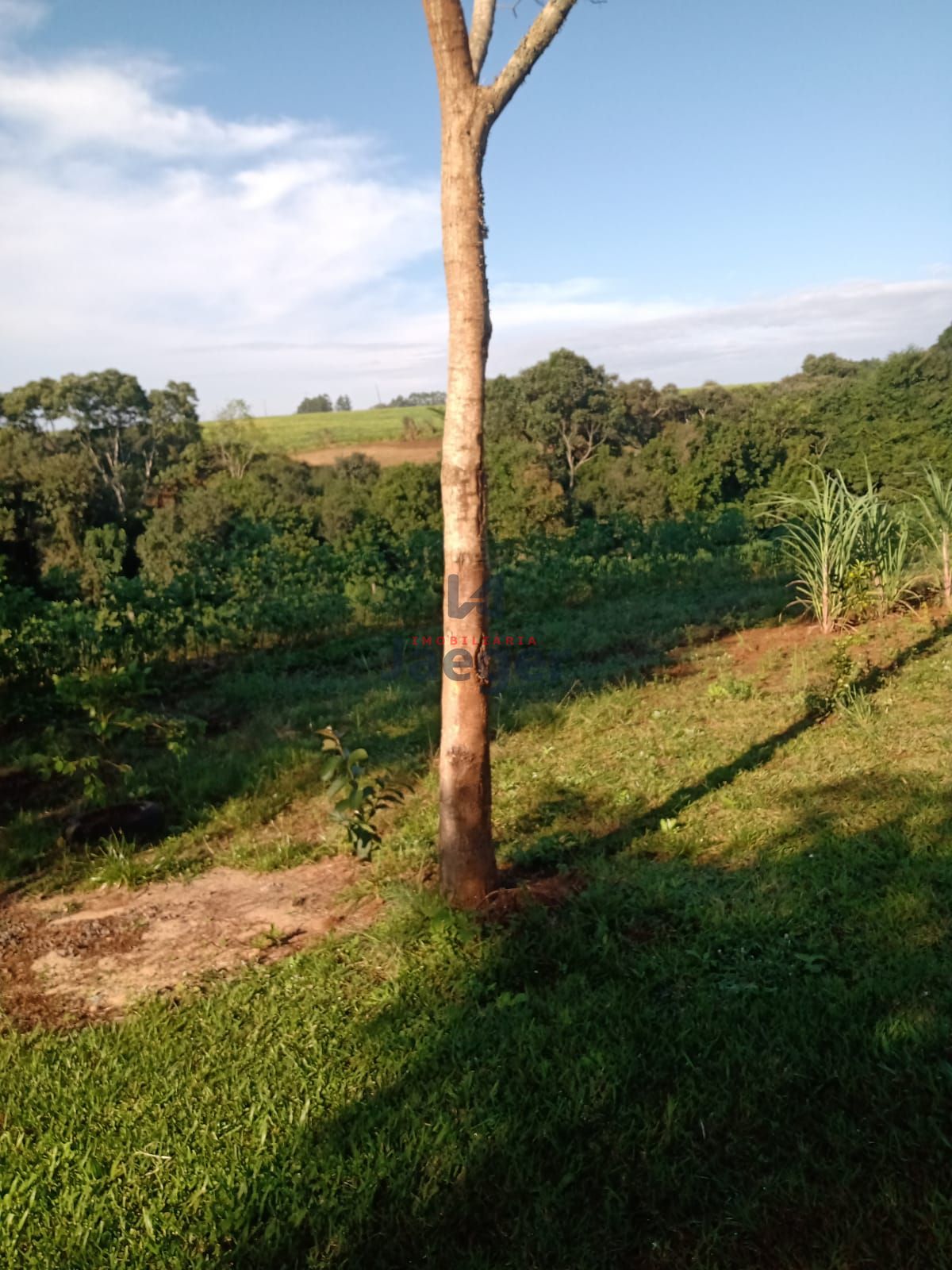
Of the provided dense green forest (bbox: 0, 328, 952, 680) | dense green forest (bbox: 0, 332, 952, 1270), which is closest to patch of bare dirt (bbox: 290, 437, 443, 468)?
dense green forest (bbox: 0, 328, 952, 680)

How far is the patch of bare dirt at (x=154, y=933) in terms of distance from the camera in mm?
3070

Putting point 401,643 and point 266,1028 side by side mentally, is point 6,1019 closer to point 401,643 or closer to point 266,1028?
point 266,1028

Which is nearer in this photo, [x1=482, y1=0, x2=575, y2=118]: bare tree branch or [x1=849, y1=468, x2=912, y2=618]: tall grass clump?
[x1=482, y1=0, x2=575, y2=118]: bare tree branch

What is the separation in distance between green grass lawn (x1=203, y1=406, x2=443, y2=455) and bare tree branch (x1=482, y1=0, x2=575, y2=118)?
101ft

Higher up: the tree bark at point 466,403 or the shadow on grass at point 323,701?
the tree bark at point 466,403

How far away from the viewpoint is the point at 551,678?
23.8 feet

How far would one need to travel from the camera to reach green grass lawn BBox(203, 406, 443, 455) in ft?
126

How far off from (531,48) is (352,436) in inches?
1633

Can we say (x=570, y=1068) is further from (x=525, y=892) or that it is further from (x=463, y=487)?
(x=463, y=487)

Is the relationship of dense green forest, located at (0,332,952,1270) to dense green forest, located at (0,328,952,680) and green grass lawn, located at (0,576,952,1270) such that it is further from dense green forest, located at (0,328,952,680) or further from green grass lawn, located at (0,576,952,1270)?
dense green forest, located at (0,328,952,680)

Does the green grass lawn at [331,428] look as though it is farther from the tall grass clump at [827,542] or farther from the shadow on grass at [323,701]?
the tall grass clump at [827,542]

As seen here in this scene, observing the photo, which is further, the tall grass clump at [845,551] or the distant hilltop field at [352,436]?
the distant hilltop field at [352,436]

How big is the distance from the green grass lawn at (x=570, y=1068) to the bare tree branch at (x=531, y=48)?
2.83 metres

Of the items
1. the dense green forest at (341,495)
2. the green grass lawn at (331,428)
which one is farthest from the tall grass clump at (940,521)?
the green grass lawn at (331,428)
